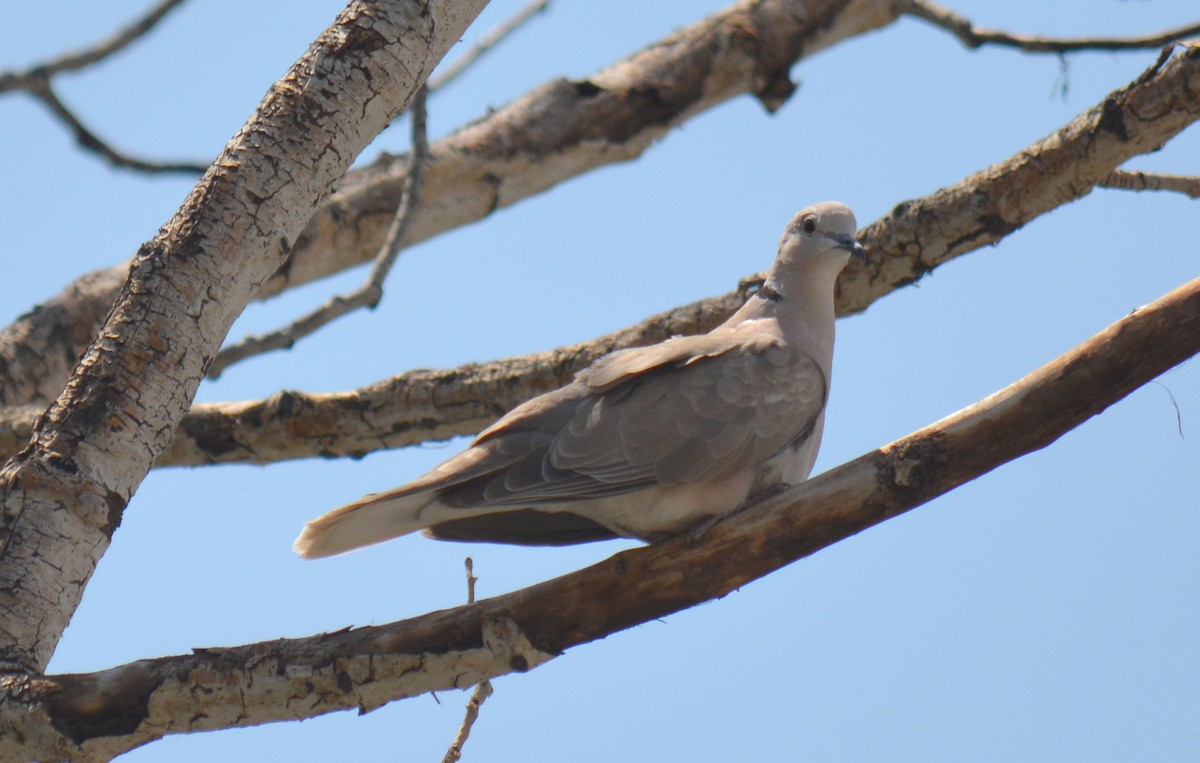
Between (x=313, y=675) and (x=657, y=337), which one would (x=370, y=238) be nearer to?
(x=657, y=337)

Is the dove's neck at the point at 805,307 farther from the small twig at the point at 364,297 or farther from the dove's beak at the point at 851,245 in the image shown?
the small twig at the point at 364,297

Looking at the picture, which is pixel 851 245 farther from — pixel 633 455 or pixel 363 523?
pixel 363 523

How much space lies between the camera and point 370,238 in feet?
18.8

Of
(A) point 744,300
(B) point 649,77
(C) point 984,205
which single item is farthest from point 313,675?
(B) point 649,77

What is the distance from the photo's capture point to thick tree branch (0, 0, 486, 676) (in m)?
2.77

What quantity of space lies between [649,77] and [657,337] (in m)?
2.16

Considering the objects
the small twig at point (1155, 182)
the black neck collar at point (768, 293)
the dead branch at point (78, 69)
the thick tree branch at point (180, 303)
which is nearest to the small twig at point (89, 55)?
the dead branch at point (78, 69)

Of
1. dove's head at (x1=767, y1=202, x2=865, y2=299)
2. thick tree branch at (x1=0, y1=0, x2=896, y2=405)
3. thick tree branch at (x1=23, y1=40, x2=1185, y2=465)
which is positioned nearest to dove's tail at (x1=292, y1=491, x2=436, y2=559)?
thick tree branch at (x1=23, y1=40, x2=1185, y2=465)

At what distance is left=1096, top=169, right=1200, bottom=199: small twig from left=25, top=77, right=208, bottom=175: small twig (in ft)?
10.9

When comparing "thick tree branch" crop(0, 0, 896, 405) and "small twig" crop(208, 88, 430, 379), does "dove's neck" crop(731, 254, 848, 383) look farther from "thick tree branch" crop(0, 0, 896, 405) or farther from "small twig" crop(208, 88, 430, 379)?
"thick tree branch" crop(0, 0, 896, 405)

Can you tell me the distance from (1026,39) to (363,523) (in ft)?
12.6

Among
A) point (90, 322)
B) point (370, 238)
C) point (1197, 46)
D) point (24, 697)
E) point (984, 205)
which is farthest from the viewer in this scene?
point (370, 238)

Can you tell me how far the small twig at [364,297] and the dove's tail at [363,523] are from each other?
1.31 metres

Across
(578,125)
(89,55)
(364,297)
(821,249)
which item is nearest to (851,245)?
→ (821,249)
